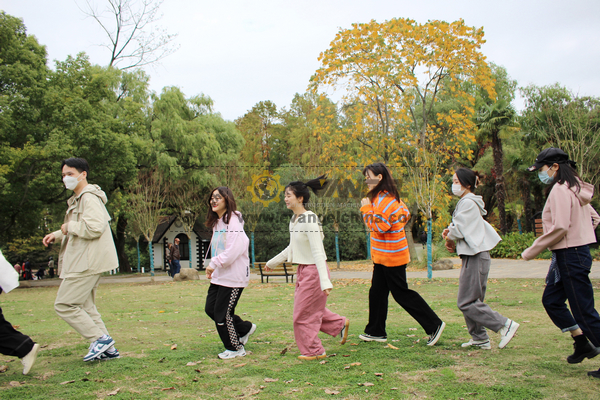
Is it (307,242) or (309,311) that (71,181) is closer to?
(307,242)

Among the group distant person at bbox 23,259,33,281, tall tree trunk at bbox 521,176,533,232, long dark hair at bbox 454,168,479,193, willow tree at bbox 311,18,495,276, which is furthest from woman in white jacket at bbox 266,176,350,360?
distant person at bbox 23,259,33,281

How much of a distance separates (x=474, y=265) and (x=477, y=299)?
0.34m

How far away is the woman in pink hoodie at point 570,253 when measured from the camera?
392cm

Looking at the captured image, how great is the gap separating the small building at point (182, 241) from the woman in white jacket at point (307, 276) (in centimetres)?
3105

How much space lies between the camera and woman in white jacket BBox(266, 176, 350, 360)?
4609 mm

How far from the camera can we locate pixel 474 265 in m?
4.70

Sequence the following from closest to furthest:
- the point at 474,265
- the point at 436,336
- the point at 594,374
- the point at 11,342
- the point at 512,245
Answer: the point at 594,374, the point at 11,342, the point at 474,265, the point at 436,336, the point at 512,245

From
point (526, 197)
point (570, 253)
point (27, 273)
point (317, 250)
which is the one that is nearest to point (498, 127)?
point (526, 197)

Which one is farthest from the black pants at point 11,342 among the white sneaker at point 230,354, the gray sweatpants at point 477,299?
the gray sweatpants at point 477,299

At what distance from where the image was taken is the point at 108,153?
19781 millimetres

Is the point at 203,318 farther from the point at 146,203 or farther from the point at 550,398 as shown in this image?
the point at 146,203

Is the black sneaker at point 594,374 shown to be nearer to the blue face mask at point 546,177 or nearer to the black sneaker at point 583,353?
the black sneaker at point 583,353

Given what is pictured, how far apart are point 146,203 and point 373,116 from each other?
44.4 ft

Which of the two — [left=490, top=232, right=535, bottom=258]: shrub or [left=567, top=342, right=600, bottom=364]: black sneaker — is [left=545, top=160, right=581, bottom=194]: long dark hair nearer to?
[left=567, top=342, right=600, bottom=364]: black sneaker
